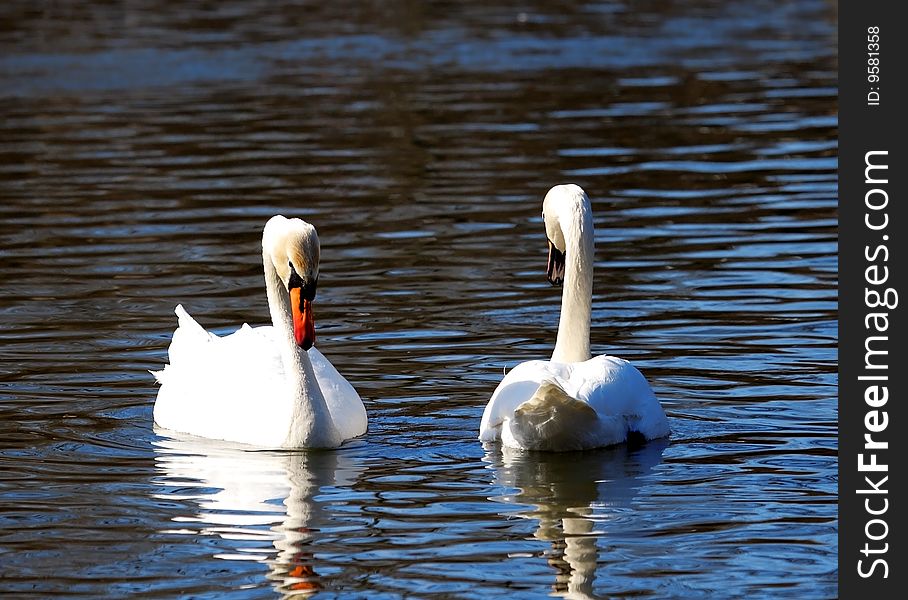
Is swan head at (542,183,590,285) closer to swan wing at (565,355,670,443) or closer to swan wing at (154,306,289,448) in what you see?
swan wing at (565,355,670,443)

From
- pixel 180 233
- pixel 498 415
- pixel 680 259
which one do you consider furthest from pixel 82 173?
pixel 498 415

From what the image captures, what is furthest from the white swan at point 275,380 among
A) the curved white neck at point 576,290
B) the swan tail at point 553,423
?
the curved white neck at point 576,290

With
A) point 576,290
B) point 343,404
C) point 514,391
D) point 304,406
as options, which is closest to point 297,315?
point 304,406

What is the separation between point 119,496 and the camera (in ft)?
27.3

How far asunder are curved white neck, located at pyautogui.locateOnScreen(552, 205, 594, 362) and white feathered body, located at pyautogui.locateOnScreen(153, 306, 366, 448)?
115 centimetres

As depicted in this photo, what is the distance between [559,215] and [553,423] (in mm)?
1364

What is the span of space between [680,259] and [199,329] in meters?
4.89

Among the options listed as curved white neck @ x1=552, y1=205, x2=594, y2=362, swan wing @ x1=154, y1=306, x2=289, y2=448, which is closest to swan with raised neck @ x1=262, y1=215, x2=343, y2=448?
swan wing @ x1=154, y1=306, x2=289, y2=448

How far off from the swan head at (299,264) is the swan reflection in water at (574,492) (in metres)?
1.11

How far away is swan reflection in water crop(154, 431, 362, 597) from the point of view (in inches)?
291

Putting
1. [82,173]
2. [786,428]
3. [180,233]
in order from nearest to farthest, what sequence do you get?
[786,428], [180,233], [82,173]

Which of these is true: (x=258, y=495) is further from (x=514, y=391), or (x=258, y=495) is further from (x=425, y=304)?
(x=425, y=304)

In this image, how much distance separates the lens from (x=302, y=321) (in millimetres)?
8812

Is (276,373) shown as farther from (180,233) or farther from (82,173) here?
(82,173)
